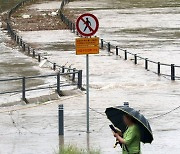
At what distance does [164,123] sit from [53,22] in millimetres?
46307

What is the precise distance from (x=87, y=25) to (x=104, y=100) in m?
6.92

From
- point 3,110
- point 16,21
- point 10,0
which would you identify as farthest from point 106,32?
point 10,0

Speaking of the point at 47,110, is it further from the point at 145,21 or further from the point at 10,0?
the point at 10,0

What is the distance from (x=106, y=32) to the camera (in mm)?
55031

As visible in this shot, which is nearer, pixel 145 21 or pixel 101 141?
pixel 101 141

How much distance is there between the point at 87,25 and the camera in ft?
55.0

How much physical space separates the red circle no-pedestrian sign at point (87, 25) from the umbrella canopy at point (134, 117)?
5.98 metres

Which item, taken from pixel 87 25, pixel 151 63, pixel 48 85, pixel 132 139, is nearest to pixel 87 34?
pixel 87 25

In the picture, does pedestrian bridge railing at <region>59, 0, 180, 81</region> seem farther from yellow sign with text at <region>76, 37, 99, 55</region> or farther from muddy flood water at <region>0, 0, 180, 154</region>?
yellow sign with text at <region>76, 37, 99, 55</region>

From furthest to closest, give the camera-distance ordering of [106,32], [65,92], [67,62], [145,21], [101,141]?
[145,21] < [106,32] < [67,62] < [65,92] < [101,141]

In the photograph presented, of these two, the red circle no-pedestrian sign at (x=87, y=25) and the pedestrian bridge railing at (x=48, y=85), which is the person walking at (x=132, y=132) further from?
the pedestrian bridge railing at (x=48, y=85)

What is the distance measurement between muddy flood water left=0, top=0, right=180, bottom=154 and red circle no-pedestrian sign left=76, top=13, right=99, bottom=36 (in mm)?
2522

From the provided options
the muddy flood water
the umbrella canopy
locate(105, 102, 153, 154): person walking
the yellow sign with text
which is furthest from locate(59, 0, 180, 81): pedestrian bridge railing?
locate(105, 102, 153, 154): person walking

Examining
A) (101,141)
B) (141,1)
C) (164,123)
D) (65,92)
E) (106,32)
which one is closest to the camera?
(101,141)
